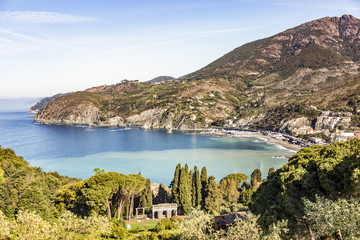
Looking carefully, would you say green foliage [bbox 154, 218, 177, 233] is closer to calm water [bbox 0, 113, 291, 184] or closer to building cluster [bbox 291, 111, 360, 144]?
calm water [bbox 0, 113, 291, 184]

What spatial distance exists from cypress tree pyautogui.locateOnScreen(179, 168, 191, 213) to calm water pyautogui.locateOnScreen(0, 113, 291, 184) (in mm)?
21977

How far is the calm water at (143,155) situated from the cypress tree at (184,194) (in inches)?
865

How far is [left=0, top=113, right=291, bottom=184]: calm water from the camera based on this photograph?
6462 cm

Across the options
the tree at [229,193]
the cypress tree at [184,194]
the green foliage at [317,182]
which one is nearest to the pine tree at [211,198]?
the cypress tree at [184,194]

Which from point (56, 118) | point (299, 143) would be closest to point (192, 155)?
point (299, 143)

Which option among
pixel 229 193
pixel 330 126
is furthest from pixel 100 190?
pixel 330 126

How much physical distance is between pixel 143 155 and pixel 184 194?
50268 mm

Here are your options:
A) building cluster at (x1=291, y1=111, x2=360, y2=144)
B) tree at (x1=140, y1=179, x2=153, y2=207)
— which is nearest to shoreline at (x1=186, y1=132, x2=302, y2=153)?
building cluster at (x1=291, y1=111, x2=360, y2=144)

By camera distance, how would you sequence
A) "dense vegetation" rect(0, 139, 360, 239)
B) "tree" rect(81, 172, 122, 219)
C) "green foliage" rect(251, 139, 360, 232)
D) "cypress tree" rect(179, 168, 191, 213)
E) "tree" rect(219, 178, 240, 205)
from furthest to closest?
"tree" rect(219, 178, 240, 205), "cypress tree" rect(179, 168, 191, 213), "tree" rect(81, 172, 122, 219), "green foliage" rect(251, 139, 360, 232), "dense vegetation" rect(0, 139, 360, 239)

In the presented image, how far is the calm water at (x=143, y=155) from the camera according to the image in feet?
212

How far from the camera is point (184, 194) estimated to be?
33031 millimetres

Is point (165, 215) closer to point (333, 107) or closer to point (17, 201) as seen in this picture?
point (17, 201)

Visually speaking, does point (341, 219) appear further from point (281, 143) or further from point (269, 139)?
point (269, 139)

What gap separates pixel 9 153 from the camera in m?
41.3
